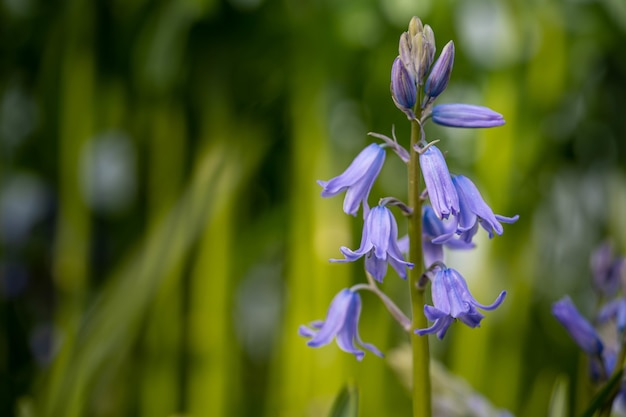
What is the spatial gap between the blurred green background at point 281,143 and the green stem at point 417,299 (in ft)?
2.46

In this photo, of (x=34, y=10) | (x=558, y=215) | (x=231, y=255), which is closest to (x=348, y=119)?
(x=231, y=255)

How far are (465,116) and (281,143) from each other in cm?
114

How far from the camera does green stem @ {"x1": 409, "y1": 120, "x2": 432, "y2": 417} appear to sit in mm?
435

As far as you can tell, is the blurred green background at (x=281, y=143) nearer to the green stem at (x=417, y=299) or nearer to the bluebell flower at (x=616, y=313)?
the bluebell flower at (x=616, y=313)

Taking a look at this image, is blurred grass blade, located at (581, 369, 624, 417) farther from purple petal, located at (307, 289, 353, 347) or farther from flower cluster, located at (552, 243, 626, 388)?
purple petal, located at (307, 289, 353, 347)

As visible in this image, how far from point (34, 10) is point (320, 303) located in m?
0.82

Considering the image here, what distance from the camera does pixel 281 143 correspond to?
159 centimetres

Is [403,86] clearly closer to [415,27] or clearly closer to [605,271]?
[415,27]

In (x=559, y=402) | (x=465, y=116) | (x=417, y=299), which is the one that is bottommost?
(x=559, y=402)

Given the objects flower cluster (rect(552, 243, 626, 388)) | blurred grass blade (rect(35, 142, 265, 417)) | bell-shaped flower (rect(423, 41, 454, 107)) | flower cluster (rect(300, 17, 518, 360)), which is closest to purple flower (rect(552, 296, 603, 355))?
flower cluster (rect(552, 243, 626, 388))

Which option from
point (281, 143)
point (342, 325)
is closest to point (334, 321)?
point (342, 325)

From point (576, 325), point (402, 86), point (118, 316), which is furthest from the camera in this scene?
point (118, 316)

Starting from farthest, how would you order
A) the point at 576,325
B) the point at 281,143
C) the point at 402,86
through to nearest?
the point at 281,143, the point at 576,325, the point at 402,86

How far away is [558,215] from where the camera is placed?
5.61 feet
